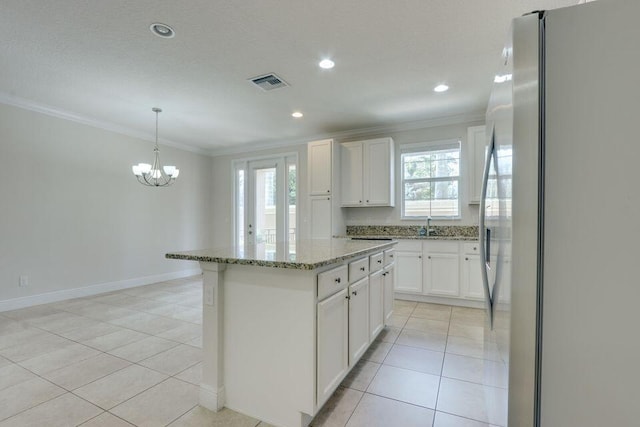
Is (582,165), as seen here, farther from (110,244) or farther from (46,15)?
(110,244)

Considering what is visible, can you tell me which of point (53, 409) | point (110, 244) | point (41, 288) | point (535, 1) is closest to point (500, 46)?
point (535, 1)

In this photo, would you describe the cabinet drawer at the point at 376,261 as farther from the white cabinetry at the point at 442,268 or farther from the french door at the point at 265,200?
the french door at the point at 265,200

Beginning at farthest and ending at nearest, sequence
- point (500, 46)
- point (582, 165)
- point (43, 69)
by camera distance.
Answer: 1. point (43, 69)
2. point (500, 46)
3. point (582, 165)

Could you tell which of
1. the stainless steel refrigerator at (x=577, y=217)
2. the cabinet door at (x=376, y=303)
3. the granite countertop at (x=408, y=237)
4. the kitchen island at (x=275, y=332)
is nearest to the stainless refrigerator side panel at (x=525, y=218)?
the stainless steel refrigerator at (x=577, y=217)

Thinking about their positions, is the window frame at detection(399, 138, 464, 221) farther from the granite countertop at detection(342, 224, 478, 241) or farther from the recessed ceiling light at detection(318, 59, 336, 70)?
the recessed ceiling light at detection(318, 59, 336, 70)

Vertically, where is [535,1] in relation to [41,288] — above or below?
above

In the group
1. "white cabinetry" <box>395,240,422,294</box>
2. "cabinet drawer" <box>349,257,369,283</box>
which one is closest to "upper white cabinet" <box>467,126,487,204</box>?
"white cabinetry" <box>395,240,422,294</box>

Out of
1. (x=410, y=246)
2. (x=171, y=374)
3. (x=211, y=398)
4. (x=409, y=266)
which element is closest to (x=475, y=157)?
(x=410, y=246)

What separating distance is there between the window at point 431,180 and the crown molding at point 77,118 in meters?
4.23

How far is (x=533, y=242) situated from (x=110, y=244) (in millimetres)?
5462

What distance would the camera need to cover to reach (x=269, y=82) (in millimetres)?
3193

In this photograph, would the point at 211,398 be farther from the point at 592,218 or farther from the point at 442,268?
the point at 442,268

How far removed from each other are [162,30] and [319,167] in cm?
277

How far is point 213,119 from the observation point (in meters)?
4.39
